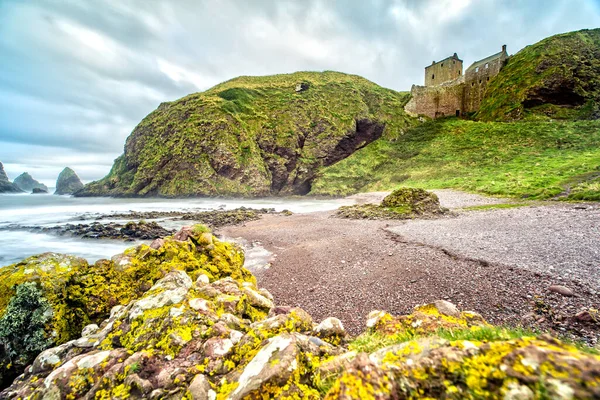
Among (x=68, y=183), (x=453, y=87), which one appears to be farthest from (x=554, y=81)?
(x=68, y=183)

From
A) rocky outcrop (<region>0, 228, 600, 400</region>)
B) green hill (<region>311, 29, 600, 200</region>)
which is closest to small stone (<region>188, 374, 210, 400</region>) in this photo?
rocky outcrop (<region>0, 228, 600, 400</region>)

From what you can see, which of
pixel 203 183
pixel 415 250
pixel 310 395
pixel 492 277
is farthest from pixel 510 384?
pixel 203 183

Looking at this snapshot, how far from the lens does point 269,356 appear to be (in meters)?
2.53

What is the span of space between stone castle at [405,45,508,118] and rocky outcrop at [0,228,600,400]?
7095 centimetres

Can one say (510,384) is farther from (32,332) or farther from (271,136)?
(271,136)

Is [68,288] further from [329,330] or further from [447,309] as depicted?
[447,309]

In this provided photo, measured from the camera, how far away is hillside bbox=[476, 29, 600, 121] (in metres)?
40.4

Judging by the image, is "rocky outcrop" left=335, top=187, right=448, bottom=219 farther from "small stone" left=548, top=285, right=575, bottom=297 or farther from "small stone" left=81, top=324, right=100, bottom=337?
"small stone" left=81, top=324, right=100, bottom=337

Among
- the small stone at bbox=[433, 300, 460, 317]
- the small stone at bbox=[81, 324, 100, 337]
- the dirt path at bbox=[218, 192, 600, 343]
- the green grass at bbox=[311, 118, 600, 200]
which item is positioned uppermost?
the green grass at bbox=[311, 118, 600, 200]

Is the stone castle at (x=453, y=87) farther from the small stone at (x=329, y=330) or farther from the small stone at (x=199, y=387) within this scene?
the small stone at (x=199, y=387)

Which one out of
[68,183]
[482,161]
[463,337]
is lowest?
[463,337]

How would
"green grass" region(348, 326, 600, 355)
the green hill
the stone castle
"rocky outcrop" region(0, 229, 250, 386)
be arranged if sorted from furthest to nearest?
the stone castle, the green hill, "rocky outcrop" region(0, 229, 250, 386), "green grass" region(348, 326, 600, 355)

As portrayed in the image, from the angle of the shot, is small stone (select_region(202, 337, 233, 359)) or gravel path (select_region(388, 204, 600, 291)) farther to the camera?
gravel path (select_region(388, 204, 600, 291))

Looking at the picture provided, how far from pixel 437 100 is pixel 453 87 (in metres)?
4.21
